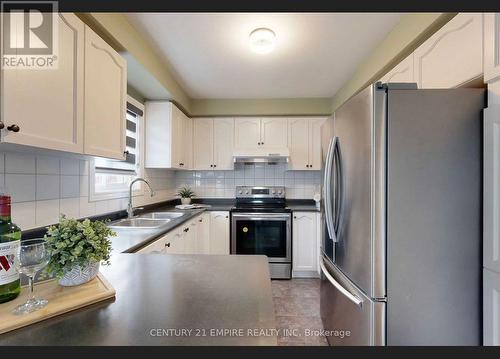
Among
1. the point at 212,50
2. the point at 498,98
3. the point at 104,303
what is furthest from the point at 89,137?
the point at 498,98

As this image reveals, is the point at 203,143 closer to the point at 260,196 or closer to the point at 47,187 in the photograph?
the point at 260,196

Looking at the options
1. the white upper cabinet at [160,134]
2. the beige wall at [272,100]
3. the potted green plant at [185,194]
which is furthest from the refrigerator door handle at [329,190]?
the potted green plant at [185,194]

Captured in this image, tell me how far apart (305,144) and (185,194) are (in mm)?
1899

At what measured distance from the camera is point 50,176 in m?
1.33

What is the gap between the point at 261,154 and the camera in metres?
3.06

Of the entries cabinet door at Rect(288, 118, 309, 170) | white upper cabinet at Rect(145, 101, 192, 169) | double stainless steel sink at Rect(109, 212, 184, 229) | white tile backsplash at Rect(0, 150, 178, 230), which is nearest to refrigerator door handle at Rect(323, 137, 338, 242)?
double stainless steel sink at Rect(109, 212, 184, 229)

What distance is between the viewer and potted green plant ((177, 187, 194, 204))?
3316 mm

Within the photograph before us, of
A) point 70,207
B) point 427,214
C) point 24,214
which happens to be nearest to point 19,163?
point 24,214

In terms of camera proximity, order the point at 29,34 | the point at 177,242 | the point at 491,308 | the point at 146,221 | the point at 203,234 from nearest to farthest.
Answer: the point at 29,34
the point at 491,308
the point at 177,242
the point at 146,221
the point at 203,234

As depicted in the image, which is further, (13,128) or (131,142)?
(131,142)

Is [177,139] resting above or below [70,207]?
above

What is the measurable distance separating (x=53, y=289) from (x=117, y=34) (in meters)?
Result: 1.52

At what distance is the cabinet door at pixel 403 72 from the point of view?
1503mm
